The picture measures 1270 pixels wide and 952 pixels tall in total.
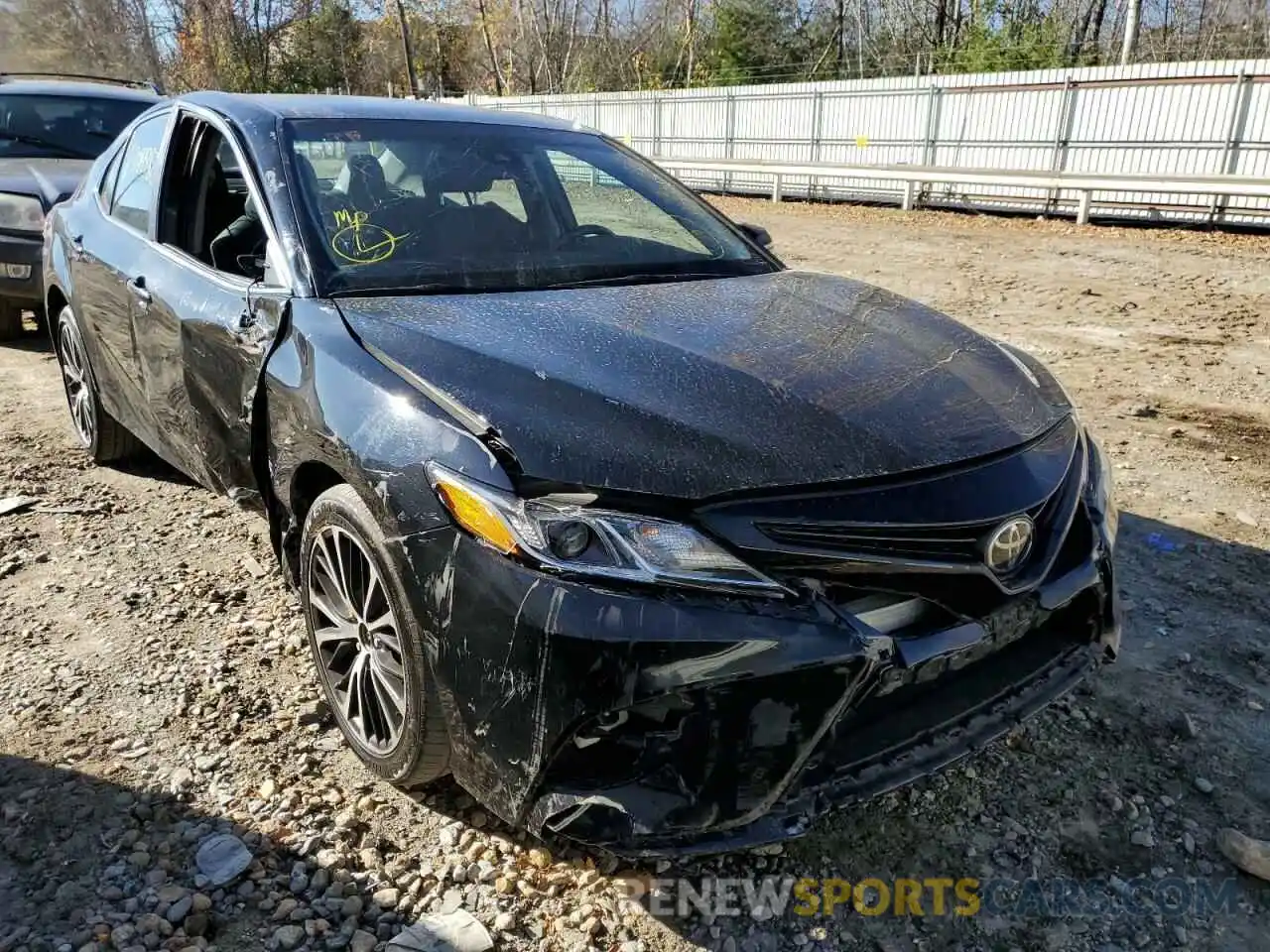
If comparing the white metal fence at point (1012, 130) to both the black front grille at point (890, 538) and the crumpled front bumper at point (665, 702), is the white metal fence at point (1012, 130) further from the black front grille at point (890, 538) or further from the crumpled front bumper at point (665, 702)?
the crumpled front bumper at point (665, 702)

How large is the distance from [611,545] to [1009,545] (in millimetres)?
896

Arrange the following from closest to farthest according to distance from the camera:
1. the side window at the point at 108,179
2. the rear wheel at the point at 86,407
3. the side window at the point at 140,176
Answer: the side window at the point at 140,176 < the side window at the point at 108,179 < the rear wheel at the point at 86,407

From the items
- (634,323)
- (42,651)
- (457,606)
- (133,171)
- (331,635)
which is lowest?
(42,651)

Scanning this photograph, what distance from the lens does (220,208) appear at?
3.50 meters

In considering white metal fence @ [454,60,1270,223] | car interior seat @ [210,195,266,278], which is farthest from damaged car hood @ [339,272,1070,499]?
white metal fence @ [454,60,1270,223]

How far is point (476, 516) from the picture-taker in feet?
6.34

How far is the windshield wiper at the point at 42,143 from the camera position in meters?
7.24

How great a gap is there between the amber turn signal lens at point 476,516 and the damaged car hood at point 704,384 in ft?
0.42

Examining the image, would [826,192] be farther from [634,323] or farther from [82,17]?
[82,17]

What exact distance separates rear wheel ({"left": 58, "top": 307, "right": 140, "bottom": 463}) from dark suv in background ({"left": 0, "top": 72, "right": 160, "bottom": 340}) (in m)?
2.00

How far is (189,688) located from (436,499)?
1.45 meters

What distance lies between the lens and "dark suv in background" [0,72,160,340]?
6.30 m

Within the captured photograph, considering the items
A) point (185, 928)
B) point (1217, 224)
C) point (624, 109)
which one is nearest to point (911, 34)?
point (624, 109)

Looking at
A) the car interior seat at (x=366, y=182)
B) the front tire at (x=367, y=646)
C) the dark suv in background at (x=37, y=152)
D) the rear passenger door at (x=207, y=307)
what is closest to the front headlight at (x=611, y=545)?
the front tire at (x=367, y=646)
